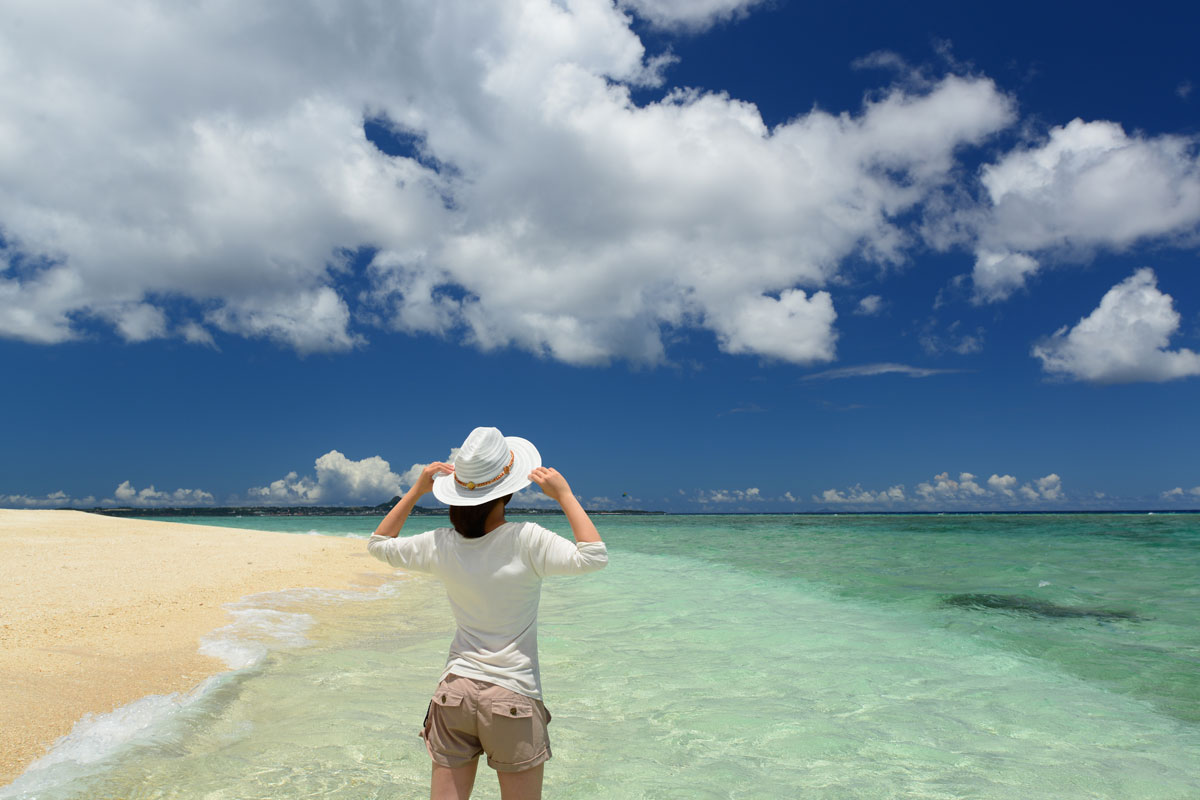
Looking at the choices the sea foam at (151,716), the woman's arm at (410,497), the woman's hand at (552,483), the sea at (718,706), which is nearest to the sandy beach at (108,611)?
the sea foam at (151,716)

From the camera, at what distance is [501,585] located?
9.43 ft

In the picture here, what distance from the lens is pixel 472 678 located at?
2867 mm

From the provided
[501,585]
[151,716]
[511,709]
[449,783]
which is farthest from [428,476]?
[151,716]

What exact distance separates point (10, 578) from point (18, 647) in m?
5.15

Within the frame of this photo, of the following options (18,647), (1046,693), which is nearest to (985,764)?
(1046,693)

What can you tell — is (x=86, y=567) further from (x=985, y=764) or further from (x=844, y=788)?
(x=985, y=764)

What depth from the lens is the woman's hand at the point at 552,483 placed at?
289 centimetres

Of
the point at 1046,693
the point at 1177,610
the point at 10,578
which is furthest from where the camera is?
the point at 1177,610

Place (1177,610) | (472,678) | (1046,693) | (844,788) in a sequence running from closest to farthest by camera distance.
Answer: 1. (472,678)
2. (844,788)
3. (1046,693)
4. (1177,610)

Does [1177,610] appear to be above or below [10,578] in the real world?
below

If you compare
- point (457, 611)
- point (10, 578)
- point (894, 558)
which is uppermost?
point (457, 611)

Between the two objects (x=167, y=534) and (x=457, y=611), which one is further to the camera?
(x=167, y=534)

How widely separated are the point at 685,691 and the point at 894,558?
779 inches

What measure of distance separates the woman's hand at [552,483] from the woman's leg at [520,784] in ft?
3.71
